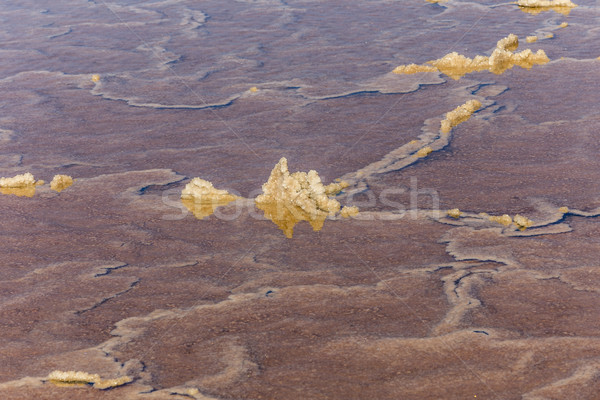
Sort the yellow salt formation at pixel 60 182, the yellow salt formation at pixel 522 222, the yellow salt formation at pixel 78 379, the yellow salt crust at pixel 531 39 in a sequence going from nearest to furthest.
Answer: the yellow salt formation at pixel 78 379 → the yellow salt formation at pixel 522 222 → the yellow salt formation at pixel 60 182 → the yellow salt crust at pixel 531 39

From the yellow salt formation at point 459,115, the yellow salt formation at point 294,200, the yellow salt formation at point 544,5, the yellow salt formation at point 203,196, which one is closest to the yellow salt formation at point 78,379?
the yellow salt formation at point 294,200

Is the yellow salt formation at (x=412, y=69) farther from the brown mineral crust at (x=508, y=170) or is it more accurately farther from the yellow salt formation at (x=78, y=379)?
the yellow salt formation at (x=78, y=379)

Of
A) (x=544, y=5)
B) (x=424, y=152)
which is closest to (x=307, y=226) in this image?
(x=424, y=152)

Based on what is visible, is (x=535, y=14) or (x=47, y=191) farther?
(x=535, y=14)

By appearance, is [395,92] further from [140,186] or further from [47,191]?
[47,191]

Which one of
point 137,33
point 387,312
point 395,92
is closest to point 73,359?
point 387,312
